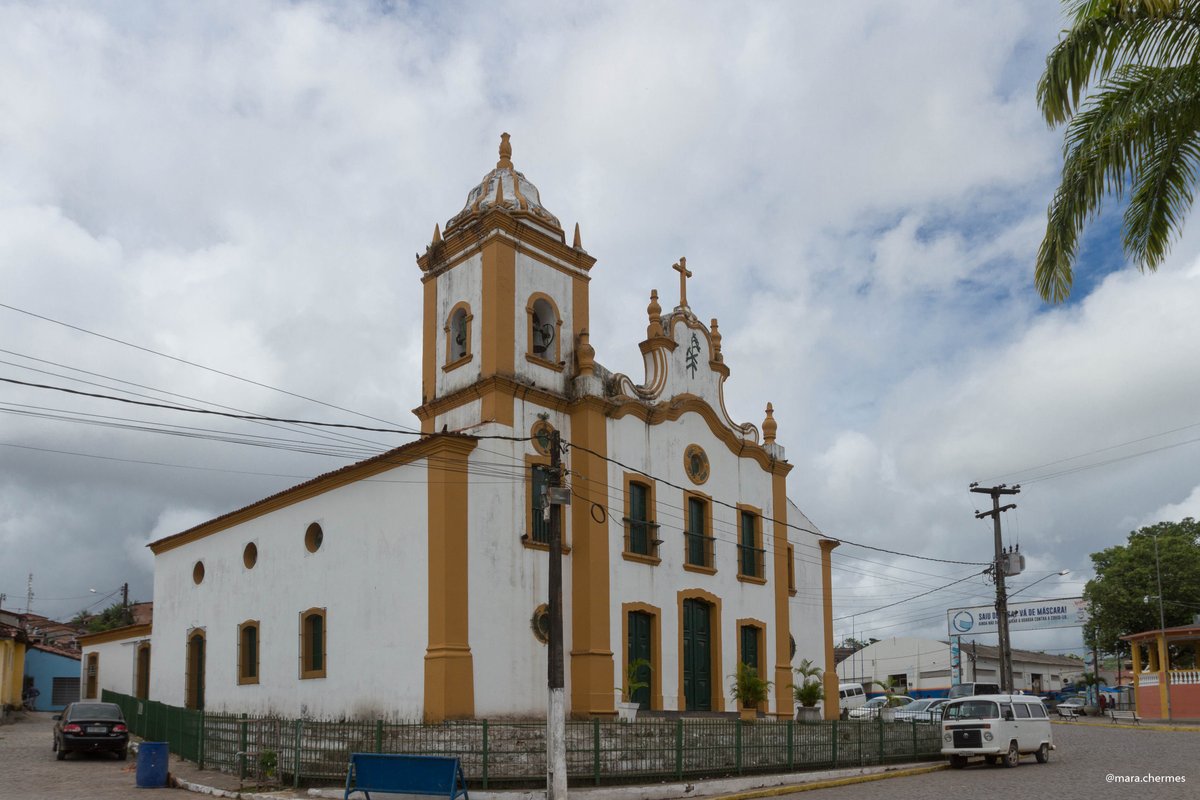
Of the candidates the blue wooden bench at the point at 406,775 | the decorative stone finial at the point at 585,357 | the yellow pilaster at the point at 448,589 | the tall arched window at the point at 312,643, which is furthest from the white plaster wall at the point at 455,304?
the blue wooden bench at the point at 406,775

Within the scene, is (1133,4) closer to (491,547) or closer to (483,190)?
(491,547)

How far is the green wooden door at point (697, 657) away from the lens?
27438 mm

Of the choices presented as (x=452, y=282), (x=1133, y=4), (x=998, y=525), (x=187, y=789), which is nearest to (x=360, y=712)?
(x=187, y=789)

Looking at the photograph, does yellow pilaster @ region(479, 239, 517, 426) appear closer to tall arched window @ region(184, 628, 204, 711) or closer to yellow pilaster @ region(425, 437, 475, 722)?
yellow pilaster @ region(425, 437, 475, 722)

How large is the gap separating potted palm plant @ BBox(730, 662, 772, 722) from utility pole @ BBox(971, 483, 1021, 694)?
10.1 metres

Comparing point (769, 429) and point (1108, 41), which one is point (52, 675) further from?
point (1108, 41)

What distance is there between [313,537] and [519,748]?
11.0 m

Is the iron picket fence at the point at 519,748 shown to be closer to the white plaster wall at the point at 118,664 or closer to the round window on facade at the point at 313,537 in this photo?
the round window on facade at the point at 313,537

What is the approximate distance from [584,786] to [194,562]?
1963 centimetres

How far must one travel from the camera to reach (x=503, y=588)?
77.5 feet

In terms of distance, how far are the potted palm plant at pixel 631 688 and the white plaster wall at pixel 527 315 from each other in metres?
6.73

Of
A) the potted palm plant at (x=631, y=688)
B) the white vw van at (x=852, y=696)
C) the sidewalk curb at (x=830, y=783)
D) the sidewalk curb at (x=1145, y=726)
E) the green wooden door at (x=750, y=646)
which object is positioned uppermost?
the green wooden door at (x=750, y=646)

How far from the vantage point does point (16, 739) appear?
31125 millimetres

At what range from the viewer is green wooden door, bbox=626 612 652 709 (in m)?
25.8
